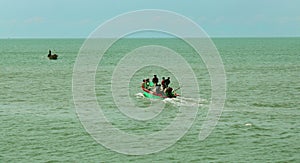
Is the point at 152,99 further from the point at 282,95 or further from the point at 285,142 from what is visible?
the point at 285,142

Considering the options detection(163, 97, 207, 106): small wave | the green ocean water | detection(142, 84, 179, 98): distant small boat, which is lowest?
the green ocean water

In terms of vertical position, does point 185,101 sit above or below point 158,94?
below

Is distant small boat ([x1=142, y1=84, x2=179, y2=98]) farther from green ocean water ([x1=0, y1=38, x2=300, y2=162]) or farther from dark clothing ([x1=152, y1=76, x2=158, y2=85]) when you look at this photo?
dark clothing ([x1=152, y1=76, x2=158, y2=85])

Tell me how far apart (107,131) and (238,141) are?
7.51 metres

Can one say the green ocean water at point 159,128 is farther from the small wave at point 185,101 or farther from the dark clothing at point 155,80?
the dark clothing at point 155,80

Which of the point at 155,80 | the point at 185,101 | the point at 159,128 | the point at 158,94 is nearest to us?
the point at 159,128

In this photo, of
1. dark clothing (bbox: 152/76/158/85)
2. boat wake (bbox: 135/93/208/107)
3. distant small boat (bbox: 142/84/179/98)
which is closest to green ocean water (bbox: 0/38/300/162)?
boat wake (bbox: 135/93/208/107)

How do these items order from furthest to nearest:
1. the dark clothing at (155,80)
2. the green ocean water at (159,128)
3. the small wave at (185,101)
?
1. the dark clothing at (155,80)
2. the small wave at (185,101)
3. the green ocean water at (159,128)

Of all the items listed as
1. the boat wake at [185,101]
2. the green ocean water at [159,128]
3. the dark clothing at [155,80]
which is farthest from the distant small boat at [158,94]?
the dark clothing at [155,80]

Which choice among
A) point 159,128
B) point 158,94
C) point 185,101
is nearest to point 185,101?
point 185,101

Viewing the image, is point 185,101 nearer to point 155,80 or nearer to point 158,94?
point 158,94

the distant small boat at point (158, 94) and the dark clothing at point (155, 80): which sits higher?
the dark clothing at point (155, 80)

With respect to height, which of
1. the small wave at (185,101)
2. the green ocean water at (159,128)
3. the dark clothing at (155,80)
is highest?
the dark clothing at (155,80)

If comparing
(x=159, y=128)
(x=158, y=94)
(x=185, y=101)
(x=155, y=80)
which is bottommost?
(x=159, y=128)
